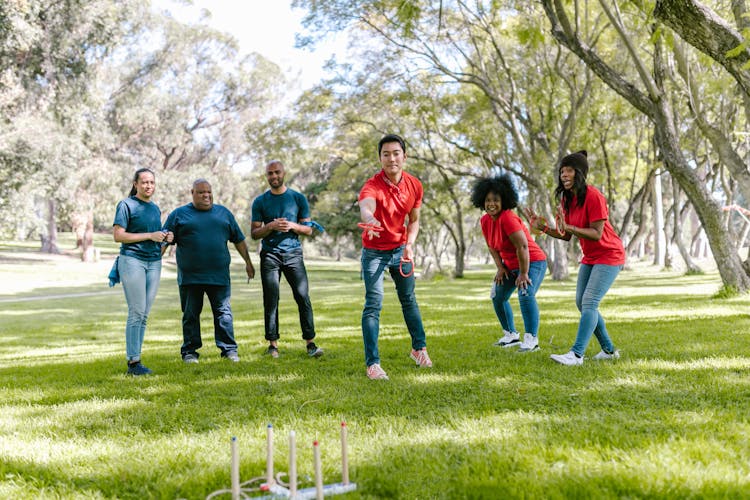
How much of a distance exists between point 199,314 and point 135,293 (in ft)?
2.93

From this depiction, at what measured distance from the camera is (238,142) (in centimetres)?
4528

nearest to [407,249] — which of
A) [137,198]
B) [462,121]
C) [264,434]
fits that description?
[264,434]

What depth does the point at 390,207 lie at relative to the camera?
5824 mm

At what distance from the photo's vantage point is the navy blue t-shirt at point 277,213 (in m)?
7.06

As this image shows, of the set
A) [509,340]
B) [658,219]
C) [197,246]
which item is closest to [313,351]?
[197,246]

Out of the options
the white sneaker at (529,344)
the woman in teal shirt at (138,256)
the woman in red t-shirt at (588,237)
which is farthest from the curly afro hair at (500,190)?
the woman in teal shirt at (138,256)

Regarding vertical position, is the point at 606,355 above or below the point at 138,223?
below

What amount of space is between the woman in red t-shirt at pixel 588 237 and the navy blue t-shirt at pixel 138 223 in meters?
3.90

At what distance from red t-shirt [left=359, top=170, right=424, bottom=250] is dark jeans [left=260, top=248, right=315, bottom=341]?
1516 millimetres

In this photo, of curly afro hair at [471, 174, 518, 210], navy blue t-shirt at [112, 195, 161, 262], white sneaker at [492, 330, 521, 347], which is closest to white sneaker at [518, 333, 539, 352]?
white sneaker at [492, 330, 521, 347]

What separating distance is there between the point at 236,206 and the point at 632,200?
28.0 m

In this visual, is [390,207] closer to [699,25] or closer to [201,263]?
[201,263]

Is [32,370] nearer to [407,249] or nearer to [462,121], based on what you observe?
[407,249]

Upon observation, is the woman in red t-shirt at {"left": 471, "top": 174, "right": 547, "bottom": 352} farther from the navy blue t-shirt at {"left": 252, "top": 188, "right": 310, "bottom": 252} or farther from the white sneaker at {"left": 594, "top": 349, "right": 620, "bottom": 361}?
the navy blue t-shirt at {"left": 252, "top": 188, "right": 310, "bottom": 252}
